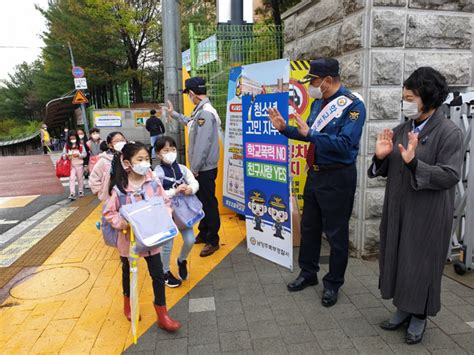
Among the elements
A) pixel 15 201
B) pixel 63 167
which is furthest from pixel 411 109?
pixel 15 201

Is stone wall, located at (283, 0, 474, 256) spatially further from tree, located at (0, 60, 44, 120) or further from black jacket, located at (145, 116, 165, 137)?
tree, located at (0, 60, 44, 120)

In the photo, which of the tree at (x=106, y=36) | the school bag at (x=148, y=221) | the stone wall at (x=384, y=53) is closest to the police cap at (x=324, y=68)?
the stone wall at (x=384, y=53)

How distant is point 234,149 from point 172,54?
204cm

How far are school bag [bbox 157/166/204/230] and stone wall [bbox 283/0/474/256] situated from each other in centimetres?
180

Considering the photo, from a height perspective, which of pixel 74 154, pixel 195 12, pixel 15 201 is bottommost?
pixel 15 201

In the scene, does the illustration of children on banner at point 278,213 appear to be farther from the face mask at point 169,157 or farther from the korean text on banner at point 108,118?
the korean text on banner at point 108,118

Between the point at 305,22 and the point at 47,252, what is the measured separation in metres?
4.57

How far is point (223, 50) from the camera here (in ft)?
20.3

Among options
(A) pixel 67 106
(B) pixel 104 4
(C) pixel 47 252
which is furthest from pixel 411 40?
(A) pixel 67 106

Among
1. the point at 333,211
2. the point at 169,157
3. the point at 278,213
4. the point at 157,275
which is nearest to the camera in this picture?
the point at 157,275

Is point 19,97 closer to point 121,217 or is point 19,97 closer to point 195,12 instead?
point 195,12

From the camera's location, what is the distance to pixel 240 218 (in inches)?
242

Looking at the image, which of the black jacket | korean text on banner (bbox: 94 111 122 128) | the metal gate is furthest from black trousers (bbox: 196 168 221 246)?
korean text on banner (bbox: 94 111 122 128)

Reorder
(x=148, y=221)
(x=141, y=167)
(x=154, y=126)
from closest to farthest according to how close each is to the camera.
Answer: (x=148, y=221), (x=141, y=167), (x=154, y=126)
